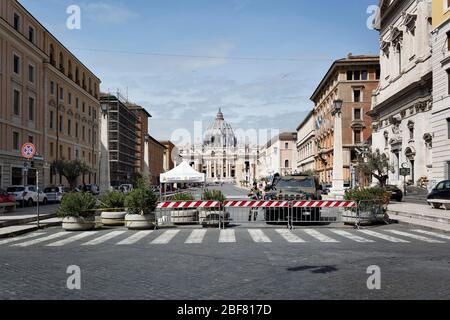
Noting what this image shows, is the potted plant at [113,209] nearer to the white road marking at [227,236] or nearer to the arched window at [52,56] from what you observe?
the white road marking at [227,236]

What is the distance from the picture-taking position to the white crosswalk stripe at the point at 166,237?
13065 mm

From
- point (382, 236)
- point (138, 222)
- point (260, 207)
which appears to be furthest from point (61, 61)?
→ point (382, 236)

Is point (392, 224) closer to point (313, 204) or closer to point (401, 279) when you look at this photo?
point (313, 204)

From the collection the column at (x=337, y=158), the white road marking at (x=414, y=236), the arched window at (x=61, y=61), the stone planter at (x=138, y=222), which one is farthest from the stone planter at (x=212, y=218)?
the arched window at (x=61, y=61)

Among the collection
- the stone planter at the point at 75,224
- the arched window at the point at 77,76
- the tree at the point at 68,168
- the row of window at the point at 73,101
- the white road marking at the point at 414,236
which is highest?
Answer: the arched window at the point at 77,76

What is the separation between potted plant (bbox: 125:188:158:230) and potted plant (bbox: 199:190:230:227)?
6.38ft

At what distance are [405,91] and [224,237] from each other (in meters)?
36.3

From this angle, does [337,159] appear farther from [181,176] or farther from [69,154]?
[69,154]

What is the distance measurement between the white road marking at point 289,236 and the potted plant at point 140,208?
4.56m

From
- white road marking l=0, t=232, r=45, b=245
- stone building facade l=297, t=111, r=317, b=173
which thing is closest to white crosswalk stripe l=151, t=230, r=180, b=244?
white road marking l=0, t=232, r=45, b=245

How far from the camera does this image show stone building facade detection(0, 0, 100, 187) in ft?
123

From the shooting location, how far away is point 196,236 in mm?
14336

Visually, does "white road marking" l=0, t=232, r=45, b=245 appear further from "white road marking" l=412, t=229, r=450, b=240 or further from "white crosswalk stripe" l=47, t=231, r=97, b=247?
"white road marking" l=412, t=229, r=450, b=240
